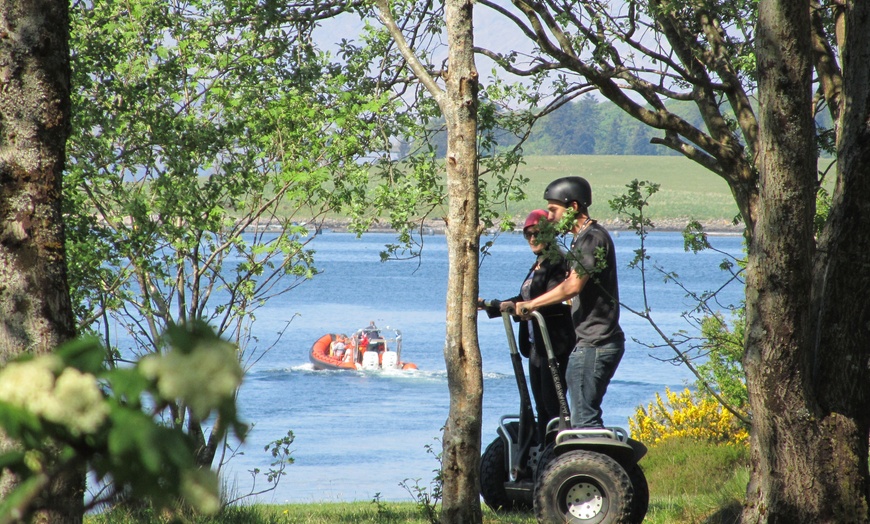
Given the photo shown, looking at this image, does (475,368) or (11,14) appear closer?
(11,14)

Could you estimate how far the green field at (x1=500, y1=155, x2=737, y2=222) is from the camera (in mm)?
123062

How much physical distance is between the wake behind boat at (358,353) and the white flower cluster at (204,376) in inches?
1650

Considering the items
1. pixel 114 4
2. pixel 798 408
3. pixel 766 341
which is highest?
pixel 114 4

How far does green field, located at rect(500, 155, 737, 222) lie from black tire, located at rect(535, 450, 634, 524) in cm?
10377

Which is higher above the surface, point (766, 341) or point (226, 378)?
point (226, 378)

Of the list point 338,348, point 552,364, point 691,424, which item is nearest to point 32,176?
point 552,364

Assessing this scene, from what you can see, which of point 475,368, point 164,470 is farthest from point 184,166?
point 164,470

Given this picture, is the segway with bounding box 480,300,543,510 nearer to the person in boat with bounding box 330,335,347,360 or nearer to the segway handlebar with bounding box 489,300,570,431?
the segway handlebar with bounding box 489,300,570,431

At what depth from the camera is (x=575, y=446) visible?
641 centimetres

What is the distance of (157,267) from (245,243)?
914mm

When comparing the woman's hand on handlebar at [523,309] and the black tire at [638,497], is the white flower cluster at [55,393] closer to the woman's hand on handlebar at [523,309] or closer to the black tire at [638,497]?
the woman's hand on handlebar at [523,309]

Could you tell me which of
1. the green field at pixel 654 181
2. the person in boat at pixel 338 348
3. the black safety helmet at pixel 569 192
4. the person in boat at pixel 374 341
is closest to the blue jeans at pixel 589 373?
the black safety helmet at pixel 569 192

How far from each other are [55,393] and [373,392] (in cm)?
3970

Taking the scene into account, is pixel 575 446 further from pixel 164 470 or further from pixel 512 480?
pixel 164 470
